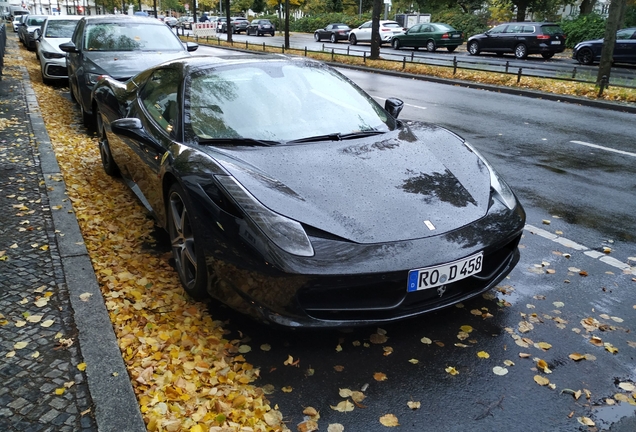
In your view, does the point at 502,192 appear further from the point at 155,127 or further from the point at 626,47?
the point at 626,47

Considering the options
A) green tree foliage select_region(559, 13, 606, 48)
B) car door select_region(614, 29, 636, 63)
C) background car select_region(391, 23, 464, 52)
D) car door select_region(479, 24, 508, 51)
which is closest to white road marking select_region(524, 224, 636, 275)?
car door select_region(614, 29, 636, 63)

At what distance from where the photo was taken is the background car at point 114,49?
354 inches

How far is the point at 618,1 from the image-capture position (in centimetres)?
1398

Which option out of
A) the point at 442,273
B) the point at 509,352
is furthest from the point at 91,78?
the point at 509,352

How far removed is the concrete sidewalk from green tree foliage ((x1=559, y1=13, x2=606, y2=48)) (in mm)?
32328

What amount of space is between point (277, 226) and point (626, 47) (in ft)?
76.5

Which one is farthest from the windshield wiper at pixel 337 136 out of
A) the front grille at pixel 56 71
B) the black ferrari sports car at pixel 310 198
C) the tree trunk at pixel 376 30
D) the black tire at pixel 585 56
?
the black tire at pixel 585 56

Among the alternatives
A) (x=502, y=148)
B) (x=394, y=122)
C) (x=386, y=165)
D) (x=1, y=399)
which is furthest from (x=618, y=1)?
(x=1, y=399)

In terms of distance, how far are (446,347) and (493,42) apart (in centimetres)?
2680

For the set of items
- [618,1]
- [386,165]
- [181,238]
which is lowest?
[181,238]

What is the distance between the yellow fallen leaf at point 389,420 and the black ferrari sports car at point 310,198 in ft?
1.59

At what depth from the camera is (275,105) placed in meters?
4.12

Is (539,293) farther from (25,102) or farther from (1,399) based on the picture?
(25,102)

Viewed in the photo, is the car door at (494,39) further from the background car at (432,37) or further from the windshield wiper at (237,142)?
the windshield wiper at (237,142)
